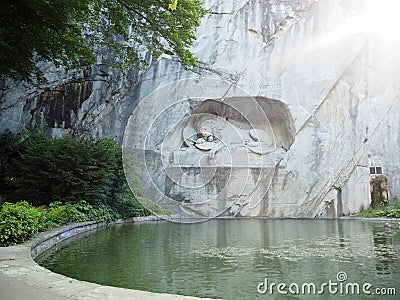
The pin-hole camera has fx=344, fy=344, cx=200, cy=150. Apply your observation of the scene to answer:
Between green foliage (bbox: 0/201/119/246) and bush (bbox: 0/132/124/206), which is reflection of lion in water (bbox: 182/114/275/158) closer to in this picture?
bush (bbox: 0/132/124/206)

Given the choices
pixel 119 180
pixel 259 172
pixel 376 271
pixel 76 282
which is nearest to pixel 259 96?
pixel 259 172

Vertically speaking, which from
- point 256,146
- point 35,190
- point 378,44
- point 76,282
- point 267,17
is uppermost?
point 267,17

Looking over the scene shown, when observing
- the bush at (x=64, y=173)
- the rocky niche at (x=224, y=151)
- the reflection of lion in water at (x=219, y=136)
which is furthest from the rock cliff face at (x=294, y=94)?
the bush at (x=64, y=173)

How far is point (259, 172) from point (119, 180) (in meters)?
6.76

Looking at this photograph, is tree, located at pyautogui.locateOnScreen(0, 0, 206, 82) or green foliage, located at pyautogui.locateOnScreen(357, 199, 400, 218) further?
green foliage, located at pyautogui.locateOnScreen(357, 199, 400, 218)

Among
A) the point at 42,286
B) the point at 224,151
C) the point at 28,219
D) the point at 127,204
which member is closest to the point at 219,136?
the point at 224,151

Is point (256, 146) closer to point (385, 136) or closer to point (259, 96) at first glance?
point (259, 96)

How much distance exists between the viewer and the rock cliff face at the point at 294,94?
48.2ft

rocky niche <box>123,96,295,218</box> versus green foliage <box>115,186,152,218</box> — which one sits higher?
rocky niche <box>123,96,295,218</box>

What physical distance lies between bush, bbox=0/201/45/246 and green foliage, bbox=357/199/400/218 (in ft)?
38.9

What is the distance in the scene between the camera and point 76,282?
2621 millimetres

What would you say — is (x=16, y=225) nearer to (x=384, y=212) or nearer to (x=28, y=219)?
(x=28, y=219)

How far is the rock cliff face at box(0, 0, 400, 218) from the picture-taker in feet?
48.2

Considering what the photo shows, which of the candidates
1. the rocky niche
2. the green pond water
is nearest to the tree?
the green pond water
